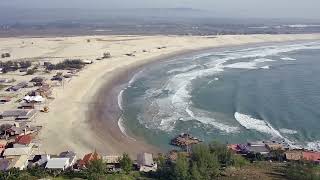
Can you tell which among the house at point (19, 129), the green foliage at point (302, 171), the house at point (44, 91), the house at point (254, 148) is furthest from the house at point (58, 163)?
the house at point (44, 91)

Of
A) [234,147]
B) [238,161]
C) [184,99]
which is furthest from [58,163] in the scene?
[184,99]

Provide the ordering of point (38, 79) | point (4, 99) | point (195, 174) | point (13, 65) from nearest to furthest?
1. point (195, 174)
2. point (4, 99)
3. point (38, 79)
4. point (13, 65)

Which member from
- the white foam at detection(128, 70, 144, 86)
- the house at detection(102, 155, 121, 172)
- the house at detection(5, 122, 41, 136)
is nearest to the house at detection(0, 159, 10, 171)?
the house at detection(102, 155, 121, 172)

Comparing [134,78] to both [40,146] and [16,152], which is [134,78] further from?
[16,152]

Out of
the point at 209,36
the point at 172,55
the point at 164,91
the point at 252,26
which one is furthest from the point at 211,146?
the point at 252,26

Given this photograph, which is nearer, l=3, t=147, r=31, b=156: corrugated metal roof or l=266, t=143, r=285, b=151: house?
l=3, t=147, r=31, b=156: corrugated metal roof

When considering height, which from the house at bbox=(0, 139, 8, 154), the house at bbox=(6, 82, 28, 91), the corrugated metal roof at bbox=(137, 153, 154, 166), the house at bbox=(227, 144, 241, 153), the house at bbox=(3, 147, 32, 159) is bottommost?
the house at bbox=(0, 139, 8, 154)

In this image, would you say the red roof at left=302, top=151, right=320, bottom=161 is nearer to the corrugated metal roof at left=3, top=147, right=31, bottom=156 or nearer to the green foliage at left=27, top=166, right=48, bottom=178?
the green foliage at left=27, top=166, right=48, bottom=178
